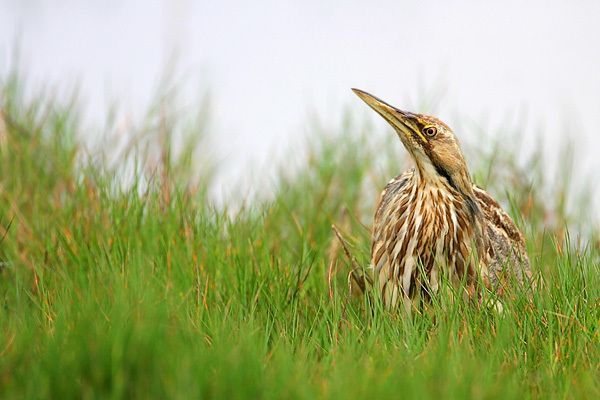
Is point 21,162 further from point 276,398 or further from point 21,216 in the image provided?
point 276,398

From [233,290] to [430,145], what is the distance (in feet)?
3.23

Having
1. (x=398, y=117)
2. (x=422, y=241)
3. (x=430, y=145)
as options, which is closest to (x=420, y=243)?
(x=422, y=241)

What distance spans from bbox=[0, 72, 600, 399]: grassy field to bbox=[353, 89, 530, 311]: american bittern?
0.20 m

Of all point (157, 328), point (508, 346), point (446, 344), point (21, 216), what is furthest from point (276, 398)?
point (21, 216)

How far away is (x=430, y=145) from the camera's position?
4.46 metres

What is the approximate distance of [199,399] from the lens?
9.65 ft

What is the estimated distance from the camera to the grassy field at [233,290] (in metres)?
3.02

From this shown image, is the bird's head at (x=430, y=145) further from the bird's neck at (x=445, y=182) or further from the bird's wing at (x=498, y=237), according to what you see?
the bird's wing at (x=498, y=237)

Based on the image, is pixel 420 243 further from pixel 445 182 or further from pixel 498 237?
pixel 498 237

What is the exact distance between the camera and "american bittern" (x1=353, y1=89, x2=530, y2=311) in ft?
14.3

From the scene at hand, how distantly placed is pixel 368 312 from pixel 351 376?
920 millimetres

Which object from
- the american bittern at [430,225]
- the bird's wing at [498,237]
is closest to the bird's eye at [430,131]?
the american bittern at [430,225]

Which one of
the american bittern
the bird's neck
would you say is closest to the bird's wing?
the american bittern

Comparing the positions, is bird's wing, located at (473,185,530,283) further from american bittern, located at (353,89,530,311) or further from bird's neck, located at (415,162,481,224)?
bird's neck, located at (415,162,481,224)
